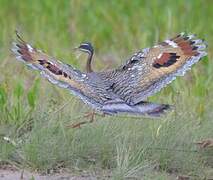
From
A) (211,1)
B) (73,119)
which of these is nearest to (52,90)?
(73,119)

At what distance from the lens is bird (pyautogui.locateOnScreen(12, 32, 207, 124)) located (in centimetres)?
385

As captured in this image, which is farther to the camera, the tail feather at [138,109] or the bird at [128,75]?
the bird at [128,75]

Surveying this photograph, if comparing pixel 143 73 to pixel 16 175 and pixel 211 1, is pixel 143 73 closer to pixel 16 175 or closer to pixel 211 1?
pixel 16 175

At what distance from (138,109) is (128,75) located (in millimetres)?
429

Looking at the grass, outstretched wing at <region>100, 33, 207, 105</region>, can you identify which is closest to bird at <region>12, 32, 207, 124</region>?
outstretched wing at <region>100, 33, 207, 105</region>

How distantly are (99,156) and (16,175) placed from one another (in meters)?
0.42

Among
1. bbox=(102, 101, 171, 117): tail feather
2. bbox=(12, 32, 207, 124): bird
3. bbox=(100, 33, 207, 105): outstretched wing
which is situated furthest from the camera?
bbox=(100, 33, 207, 105): outstretched wing

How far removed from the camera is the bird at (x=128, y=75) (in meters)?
3.85

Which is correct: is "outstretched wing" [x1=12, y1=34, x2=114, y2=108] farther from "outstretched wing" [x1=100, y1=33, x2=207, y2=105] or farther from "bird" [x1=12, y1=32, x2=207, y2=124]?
"outstretched wing" [x1=100, y1=33, x2=207, y2=105]

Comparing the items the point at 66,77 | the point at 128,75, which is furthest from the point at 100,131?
the point at 66,77

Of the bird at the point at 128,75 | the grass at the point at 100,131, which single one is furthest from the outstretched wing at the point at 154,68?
the grass at the point at 100,131

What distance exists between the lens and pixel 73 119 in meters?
4.42

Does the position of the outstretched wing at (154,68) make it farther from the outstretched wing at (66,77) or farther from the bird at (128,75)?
the outstretched wing at (66,77)

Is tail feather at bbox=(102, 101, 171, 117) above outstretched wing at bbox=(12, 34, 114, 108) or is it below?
below
